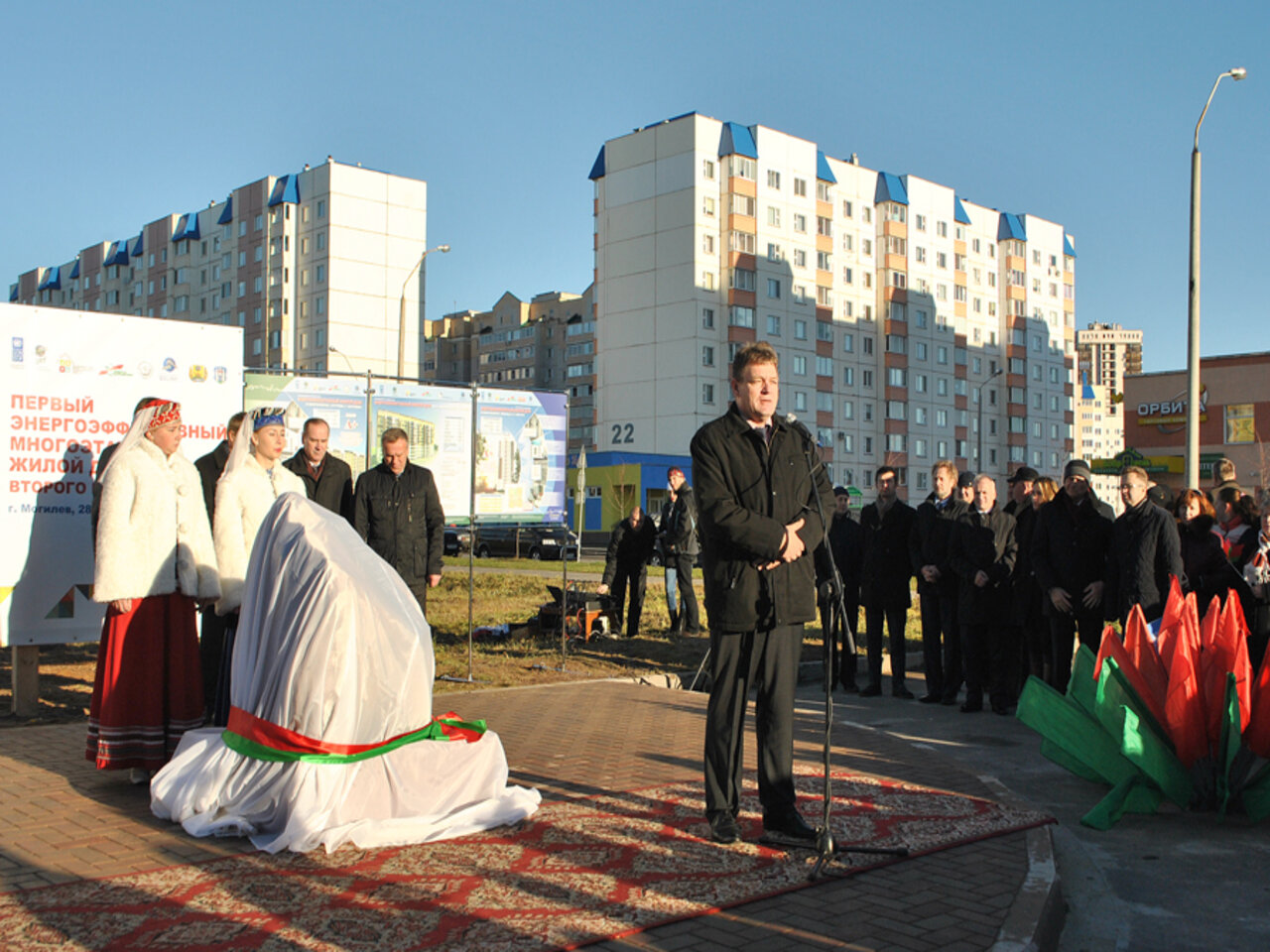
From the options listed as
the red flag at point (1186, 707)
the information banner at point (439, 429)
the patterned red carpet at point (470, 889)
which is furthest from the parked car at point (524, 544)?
the patterned red carpet at point (470, 889)

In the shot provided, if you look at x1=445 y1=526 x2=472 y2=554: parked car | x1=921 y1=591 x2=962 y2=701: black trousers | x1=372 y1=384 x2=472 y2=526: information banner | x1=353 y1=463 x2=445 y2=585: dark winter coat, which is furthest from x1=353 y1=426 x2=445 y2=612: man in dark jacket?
x1=445 y1=526 x2=472 y2=554: parked car

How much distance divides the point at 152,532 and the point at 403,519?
333cm

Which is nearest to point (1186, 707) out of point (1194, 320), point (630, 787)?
point (630, 787)

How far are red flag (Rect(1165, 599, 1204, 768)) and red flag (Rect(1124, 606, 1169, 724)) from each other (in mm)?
102

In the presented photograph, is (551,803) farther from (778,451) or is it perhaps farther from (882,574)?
(882,574)

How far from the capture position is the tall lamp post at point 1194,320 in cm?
1727

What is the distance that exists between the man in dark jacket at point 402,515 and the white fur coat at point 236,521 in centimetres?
256

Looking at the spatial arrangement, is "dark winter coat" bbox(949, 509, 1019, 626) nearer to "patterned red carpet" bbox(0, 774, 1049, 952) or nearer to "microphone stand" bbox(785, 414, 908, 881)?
"patterned red carpet" bbox(0, 774, 1049, 952)

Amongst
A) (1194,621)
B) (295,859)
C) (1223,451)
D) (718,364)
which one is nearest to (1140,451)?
(1223,451)

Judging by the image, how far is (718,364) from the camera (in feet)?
236

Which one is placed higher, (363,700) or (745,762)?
(363,700)

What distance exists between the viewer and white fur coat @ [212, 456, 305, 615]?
267 inches

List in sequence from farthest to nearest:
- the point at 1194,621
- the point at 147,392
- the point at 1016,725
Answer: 1. the point at 1016,725
2. the point at 147,392
3. the point at 1194,621

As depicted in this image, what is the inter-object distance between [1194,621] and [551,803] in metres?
3.78
